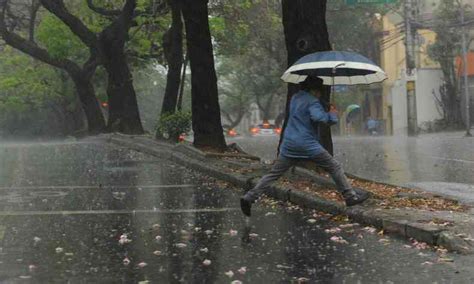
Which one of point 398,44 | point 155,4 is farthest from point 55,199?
point 398,44

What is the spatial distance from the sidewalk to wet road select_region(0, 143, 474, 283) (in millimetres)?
227

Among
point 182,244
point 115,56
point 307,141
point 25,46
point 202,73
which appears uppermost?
point 25,46

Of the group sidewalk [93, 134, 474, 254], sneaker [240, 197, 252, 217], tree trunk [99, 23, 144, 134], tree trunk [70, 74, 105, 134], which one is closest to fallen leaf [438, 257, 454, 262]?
sidewalk [93, 134, 474, 254]

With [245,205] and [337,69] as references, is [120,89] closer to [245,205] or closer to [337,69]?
[337,69]

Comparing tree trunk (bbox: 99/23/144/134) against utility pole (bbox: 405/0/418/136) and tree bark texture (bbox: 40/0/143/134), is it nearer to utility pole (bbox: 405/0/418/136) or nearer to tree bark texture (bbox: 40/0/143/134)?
tree bark texture (bbox: 40/0/143/134)

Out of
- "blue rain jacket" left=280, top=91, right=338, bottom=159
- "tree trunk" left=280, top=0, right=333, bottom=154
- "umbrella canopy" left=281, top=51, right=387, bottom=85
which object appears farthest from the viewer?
"tree trunk" left=280, top=0, right=333, bottom=154

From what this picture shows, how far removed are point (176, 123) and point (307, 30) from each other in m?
9.43

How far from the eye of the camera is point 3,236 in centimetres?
760

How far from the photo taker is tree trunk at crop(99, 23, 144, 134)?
27.7 m

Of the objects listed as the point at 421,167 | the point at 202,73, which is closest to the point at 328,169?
the point at 421,167

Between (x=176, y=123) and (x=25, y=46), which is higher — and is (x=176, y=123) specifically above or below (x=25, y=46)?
below

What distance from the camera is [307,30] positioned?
1149 centimetres

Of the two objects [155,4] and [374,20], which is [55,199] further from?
[374,20]

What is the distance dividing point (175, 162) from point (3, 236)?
9.17 meters
